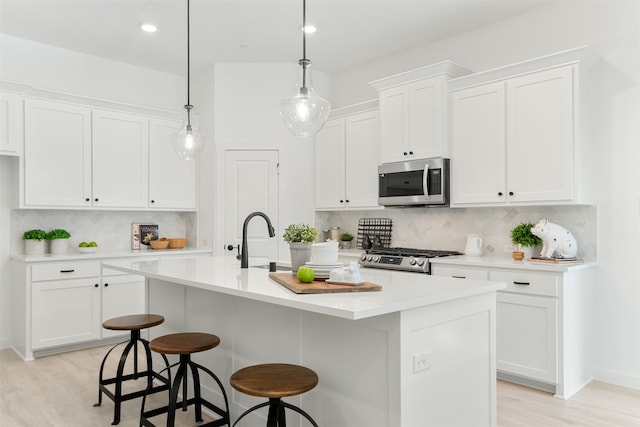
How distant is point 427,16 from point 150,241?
12.7ft

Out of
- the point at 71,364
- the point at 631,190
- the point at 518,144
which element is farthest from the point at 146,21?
the point at 631,190

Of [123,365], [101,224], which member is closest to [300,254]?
[123,365]

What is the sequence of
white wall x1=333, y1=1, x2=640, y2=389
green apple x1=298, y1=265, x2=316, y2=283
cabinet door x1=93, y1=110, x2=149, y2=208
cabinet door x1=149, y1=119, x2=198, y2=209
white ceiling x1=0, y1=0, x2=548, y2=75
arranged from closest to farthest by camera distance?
green apple x1=298, y1=265, x2=316, y2=283, white wall x1=333, y1=1, x2=640, y2=389, white ceiling x1=0, y1=0, x2=548, y2=75, cabinet door x1=93, y1=110, x2=149, y2=208, cabinet door x1=149, y1=119, x2=198, y2=209

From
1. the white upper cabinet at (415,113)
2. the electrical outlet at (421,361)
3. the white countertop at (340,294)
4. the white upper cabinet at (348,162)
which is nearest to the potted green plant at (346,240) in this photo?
the white upper cabinet at (348,162)

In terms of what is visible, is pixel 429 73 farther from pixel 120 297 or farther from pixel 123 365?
pixel 120 297

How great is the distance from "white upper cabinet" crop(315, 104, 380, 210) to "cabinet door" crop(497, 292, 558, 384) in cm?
187

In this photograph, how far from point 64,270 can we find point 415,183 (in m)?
3.44

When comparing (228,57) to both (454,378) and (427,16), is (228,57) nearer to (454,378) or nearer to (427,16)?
(427,16)

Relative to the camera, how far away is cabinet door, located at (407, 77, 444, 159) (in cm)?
423

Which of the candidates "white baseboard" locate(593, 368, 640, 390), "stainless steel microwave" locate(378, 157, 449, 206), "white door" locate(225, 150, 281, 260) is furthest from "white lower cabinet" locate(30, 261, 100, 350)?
"white baseboard" locate(593, 368, 640, 390)

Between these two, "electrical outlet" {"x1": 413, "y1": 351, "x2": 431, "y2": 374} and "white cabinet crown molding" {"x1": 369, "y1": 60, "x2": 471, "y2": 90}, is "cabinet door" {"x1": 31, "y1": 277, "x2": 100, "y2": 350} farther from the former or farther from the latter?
"electrical outlet" {"x1": 413, "y1": 351, "x2": 431, "y2": 374}

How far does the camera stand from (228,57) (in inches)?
207

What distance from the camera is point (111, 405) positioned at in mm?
3230

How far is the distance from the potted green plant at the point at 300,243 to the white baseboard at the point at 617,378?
2703mm
